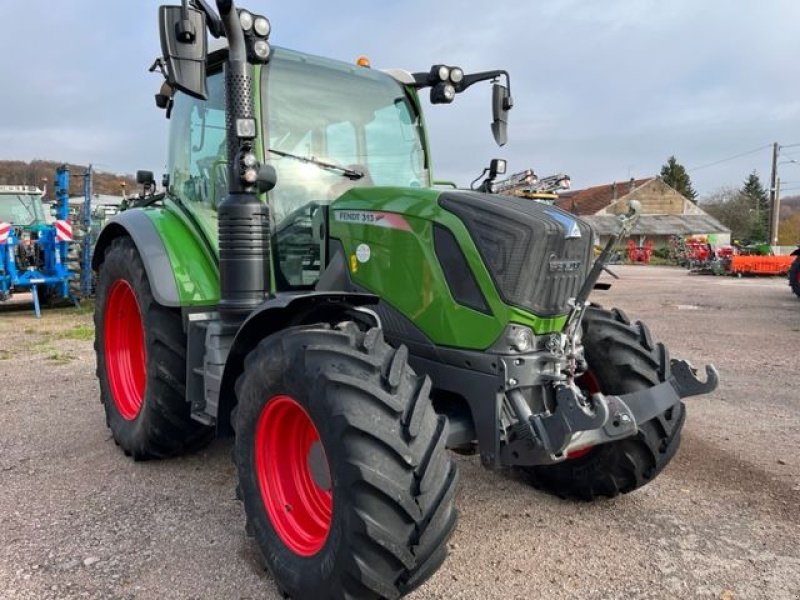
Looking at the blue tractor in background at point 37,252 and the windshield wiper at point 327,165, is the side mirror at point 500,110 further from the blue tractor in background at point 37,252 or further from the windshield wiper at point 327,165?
the blue tractor in background at point 37,252

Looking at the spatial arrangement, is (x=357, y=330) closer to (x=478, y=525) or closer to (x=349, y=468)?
(x=349, y=468)

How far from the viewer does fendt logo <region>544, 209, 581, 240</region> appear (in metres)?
2.83

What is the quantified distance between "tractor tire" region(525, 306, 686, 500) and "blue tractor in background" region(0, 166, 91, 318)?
10.3 metres

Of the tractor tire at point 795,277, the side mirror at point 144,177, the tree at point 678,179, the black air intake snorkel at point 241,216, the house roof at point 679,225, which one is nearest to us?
the black air intake snorkel at point 241,216

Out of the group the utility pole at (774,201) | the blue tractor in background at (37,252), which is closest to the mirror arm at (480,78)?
the blue tractor in background at (37,252)

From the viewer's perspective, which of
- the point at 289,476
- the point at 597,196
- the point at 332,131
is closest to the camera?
the point at 289,476

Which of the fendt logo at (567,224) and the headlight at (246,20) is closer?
the fendt logo at (567,224)

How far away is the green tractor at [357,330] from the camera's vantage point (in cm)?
229

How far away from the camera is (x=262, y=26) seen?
3.00 metres

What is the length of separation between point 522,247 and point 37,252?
11580mm

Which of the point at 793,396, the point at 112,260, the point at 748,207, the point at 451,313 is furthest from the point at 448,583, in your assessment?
the point at 748,207

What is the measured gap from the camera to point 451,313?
2.80 meters

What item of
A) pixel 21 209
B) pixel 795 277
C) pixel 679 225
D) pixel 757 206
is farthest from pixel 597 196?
pixel 21 209

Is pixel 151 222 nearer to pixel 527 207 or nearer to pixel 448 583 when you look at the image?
pixel 527 207
